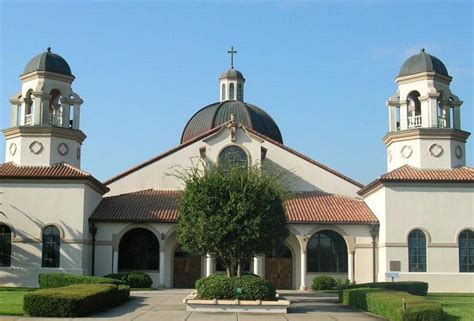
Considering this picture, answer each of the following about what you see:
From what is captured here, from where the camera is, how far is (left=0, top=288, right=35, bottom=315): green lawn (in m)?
24.4

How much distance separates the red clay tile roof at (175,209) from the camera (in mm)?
41844

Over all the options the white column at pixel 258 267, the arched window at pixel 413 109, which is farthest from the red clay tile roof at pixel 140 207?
the arched window at pixel 413 109

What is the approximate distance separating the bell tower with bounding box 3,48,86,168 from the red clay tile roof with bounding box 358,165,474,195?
17.7 metres

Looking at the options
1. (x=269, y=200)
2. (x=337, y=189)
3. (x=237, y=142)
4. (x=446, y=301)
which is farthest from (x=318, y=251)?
(x=269, y=200)

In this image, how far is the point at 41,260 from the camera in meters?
39.8

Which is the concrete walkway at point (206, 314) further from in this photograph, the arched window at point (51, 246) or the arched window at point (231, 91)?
the arched window at point (231, 91)

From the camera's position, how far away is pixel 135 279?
132ft

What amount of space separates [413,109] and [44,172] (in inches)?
844

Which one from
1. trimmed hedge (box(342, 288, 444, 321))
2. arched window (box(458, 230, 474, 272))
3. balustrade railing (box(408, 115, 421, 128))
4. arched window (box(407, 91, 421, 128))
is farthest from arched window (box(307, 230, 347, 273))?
trimmed hedge (box(342, 288, 444, 321))

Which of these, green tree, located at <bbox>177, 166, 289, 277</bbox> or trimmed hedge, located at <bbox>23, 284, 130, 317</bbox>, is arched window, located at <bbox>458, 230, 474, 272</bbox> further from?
trimmed hedge, located at <bbox>23, 284, 130, 317</bbox>

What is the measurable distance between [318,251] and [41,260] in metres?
15.8

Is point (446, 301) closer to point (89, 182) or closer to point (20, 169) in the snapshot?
point (89, 182)

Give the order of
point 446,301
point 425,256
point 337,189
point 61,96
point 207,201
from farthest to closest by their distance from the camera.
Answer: point 337,189
point 61,96
point 425,256
point 446,301
point 207,201

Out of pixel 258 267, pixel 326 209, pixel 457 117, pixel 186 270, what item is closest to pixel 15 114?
pixel 186 270
